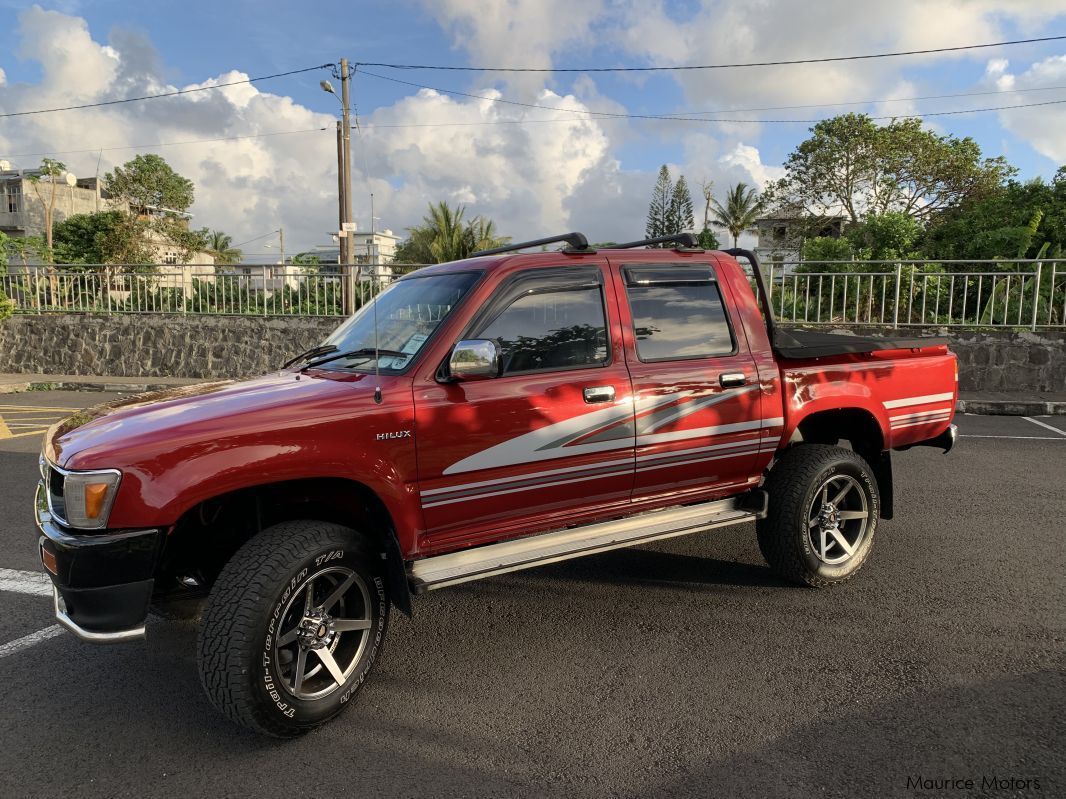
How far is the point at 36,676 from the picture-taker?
11.0 ft

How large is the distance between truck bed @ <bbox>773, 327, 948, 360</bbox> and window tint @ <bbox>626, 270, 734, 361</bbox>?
1.22 feet

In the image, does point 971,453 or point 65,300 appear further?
point 65,300

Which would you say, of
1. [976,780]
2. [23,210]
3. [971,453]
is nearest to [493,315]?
[976,780]

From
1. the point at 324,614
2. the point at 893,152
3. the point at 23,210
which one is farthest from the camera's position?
the point at 23,210

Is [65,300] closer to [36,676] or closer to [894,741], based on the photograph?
[36,676]

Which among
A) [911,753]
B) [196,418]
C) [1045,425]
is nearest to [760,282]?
[911,753]

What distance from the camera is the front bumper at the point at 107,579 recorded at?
2686 mm

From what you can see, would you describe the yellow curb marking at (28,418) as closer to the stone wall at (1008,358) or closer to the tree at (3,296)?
the tree at (3,296)

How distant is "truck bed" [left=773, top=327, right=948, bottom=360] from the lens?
4.19 meters

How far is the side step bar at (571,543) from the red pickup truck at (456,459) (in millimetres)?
13

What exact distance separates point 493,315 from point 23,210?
210 feet

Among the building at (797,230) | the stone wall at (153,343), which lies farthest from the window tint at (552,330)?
the building at (797,230)

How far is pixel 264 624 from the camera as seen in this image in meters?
2.73

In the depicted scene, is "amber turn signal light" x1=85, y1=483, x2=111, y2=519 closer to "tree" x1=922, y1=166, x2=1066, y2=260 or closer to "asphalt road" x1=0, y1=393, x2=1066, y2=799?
"asphalt road" x1=0, y1=393, x2=1066, y2=799
